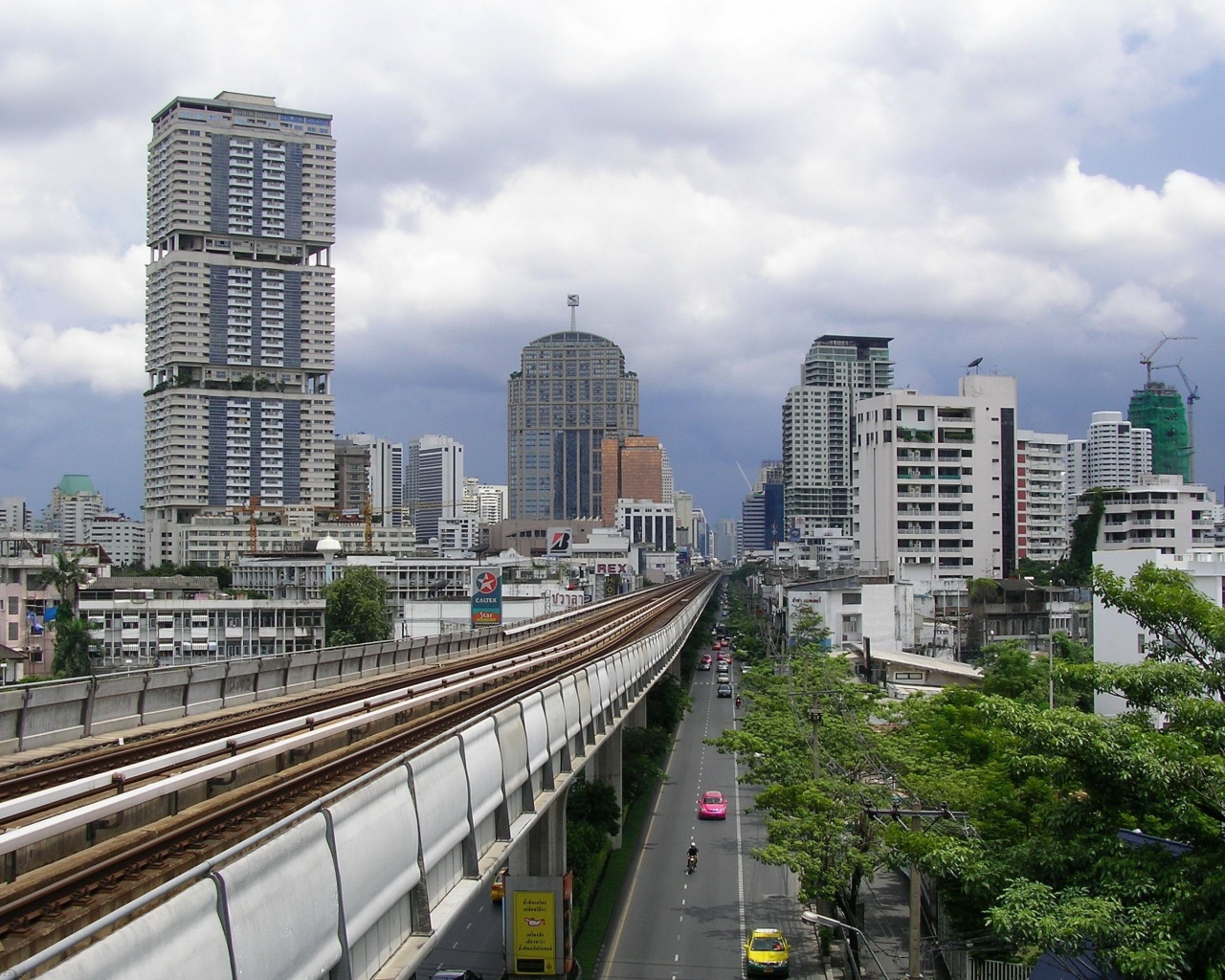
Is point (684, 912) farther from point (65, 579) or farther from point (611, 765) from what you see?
point (65, 579)

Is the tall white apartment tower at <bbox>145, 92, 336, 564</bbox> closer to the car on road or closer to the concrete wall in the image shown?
the concrete wall

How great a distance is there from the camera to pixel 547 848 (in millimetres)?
28375

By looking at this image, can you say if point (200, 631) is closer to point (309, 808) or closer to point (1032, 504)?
point (309, 808)

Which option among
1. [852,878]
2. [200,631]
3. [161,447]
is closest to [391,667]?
[852,878]

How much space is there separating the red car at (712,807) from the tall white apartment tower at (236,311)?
5652 inches

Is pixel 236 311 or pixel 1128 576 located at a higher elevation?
pixel 236 311

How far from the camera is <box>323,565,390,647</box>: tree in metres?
Result: 83.2

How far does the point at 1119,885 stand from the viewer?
46.5 feet

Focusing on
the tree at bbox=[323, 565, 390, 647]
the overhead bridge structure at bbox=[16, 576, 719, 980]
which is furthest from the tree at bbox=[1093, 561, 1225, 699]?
the tree at bbox=[323, 565, 390, 647]

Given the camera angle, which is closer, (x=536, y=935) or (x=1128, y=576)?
(x=536, y=935)

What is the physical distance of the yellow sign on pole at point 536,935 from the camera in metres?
27.8

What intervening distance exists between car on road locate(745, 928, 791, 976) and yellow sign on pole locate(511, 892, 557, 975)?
4689 mm

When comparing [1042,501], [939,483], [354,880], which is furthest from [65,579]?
[1042,501]

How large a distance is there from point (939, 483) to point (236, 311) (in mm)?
123658
